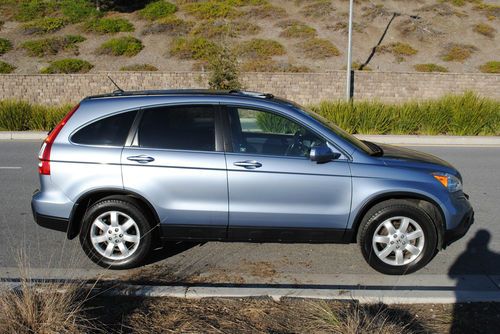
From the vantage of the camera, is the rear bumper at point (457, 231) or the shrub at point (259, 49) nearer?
the rear bumper at point (457, 231)

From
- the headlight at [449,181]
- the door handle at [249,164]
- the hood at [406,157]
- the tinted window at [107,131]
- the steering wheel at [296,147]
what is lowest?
the headlight at [449,181]

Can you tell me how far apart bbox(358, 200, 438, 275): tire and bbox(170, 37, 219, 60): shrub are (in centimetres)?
2852

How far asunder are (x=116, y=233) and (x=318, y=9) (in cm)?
3965

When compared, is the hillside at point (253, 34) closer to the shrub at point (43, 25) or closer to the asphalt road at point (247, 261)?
the shrub at point (43, 25)

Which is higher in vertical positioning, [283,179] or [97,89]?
[283,179]

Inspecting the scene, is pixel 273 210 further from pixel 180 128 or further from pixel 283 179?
pixel 180 128

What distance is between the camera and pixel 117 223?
4941 mm

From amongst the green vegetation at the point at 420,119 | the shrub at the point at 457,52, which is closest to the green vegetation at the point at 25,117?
the green vegetation at the point at 420,119

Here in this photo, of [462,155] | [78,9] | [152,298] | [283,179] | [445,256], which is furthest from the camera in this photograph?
[78,9]

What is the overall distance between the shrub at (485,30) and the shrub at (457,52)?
10.4 feet

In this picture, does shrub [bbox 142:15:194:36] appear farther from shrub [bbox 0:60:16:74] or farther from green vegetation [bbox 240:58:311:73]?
shrub [bbox 0:60:16:74]

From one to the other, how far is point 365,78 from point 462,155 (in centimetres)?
1360

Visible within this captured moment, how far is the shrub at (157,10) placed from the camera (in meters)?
40.0

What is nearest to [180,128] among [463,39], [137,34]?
[137,34]
